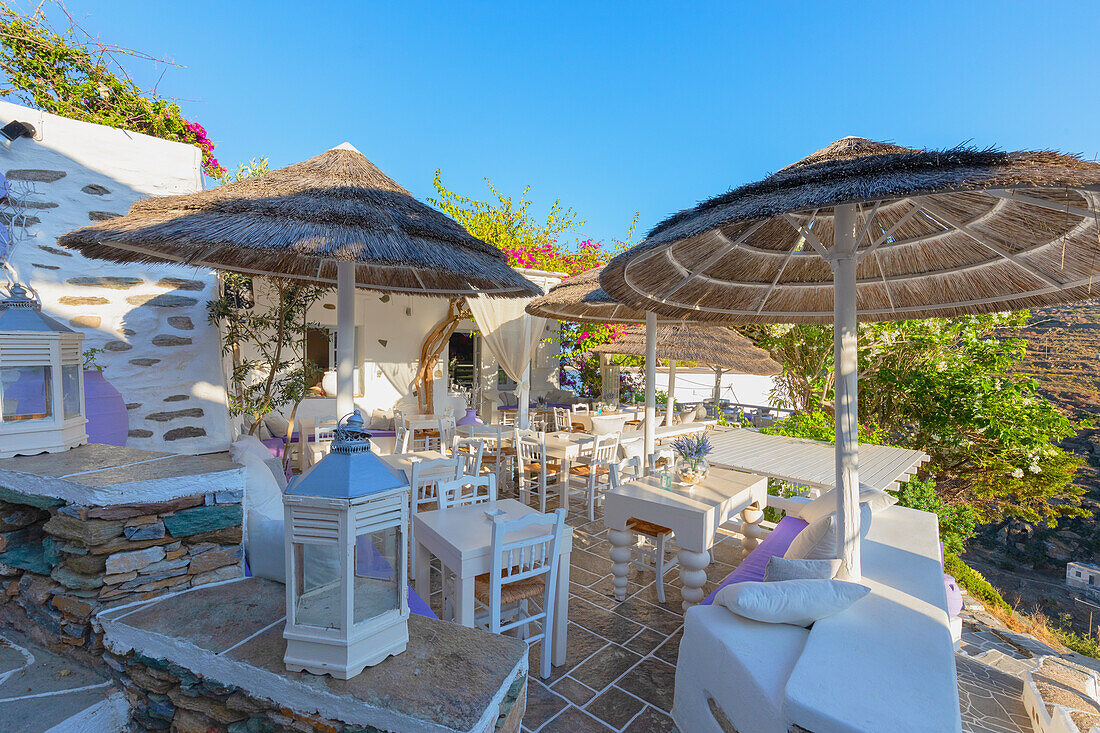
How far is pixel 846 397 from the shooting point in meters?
2.49

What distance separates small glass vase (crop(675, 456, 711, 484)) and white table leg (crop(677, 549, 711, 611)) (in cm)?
64

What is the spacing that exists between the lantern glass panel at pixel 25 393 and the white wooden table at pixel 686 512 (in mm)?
3293

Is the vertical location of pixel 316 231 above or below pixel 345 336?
above

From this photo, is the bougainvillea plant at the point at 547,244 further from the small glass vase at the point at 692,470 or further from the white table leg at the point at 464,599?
the white table leg at the point at 464,599

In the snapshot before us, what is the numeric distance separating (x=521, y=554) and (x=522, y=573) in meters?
0.11

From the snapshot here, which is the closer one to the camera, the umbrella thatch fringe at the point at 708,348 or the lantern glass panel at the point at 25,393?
the lantern glass panel at the point at 25,393

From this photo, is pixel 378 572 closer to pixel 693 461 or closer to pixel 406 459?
pixel 693 461

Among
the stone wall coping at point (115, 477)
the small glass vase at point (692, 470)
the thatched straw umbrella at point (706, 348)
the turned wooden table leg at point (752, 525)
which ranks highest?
the thatched straw umbrella at point (706, 348)

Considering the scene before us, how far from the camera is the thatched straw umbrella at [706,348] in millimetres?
9164

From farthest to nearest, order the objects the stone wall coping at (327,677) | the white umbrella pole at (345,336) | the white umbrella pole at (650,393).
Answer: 1. the white umbrella pole at (650,393)
2. the white umbrella pole at (345,336)
3. the stone wall coping at (327,677)

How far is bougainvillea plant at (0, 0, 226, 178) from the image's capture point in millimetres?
4773

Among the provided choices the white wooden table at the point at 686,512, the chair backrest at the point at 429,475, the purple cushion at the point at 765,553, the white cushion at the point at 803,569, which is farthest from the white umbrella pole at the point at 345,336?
the white cushion at the point at 803,569

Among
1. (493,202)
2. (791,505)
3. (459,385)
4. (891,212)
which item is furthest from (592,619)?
(493,202)

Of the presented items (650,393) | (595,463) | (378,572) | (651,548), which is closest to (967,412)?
(650,393)
